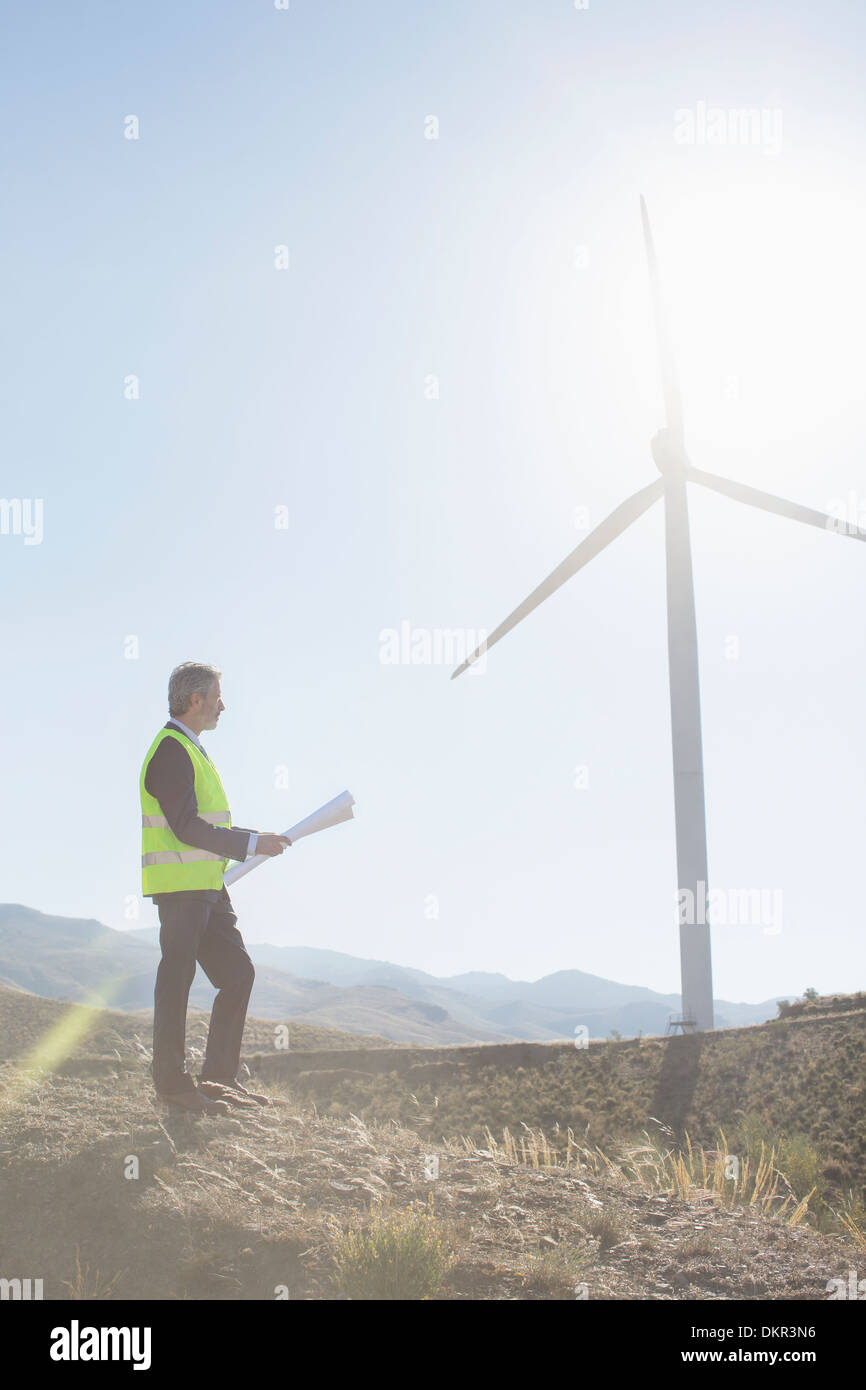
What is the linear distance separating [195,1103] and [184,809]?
2.16 metres

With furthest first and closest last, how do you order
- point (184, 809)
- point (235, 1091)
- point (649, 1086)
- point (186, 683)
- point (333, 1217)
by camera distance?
point (649, 1086) < point (235, 1091) < point (186, 683) < point (184, 809) < point (333, 1217)

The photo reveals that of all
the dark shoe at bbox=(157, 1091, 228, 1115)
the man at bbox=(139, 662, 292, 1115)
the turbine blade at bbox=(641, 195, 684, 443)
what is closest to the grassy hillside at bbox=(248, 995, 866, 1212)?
the dark shoe at bbox=(157, 1091, 228, 1115)

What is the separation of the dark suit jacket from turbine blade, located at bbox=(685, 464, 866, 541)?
1335 inches

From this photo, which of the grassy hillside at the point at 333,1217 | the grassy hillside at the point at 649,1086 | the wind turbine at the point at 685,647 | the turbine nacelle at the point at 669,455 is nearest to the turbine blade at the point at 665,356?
the turbine nacelle at the point at 669,455

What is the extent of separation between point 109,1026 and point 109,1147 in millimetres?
48682

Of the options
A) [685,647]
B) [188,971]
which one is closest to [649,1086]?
[685,647]

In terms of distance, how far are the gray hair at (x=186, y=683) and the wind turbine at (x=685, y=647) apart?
30.6 metres

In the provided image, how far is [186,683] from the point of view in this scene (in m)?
7.78

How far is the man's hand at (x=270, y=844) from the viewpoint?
7.33 meters

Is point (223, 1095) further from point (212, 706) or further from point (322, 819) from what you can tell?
point (212, 706)

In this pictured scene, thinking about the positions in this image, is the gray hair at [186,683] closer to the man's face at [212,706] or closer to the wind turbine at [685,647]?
the man's face at [212,706]

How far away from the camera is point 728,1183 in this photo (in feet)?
29.4
